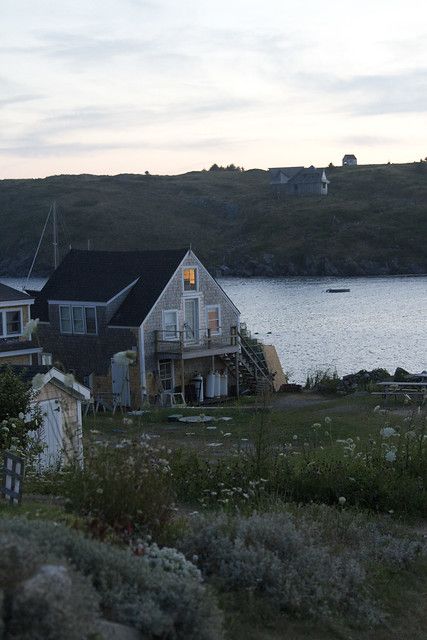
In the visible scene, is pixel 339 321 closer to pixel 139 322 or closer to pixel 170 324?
pixel 170 324

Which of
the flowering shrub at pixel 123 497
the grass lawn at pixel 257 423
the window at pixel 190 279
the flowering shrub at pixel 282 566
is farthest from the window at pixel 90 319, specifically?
the flowering shrub at pixel 123 497

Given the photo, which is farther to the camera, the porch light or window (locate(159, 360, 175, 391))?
→ window (locate(159, 360, 175, 391))

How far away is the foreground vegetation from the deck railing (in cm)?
2971

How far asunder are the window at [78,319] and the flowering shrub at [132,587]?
126ft

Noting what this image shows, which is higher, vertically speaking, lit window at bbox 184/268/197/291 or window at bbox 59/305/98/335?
lit window at bbox 184/268/197/291

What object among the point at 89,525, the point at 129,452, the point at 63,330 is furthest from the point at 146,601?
the point at 63,330

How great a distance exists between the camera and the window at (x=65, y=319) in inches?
1872

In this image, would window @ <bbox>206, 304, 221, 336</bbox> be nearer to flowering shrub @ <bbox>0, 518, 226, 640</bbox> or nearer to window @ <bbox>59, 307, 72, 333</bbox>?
window @ <bbox>59, 307, 72, 333</bbox>

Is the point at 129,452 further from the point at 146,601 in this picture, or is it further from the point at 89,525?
the point at 146,601

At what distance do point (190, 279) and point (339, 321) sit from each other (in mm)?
49804

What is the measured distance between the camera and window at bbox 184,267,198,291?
47.4 metres

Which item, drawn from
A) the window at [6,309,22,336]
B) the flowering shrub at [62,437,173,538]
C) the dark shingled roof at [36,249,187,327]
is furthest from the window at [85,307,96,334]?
the flowering shrub at [62,437,173,538]

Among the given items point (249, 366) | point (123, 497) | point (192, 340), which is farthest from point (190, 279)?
point (123, 497)

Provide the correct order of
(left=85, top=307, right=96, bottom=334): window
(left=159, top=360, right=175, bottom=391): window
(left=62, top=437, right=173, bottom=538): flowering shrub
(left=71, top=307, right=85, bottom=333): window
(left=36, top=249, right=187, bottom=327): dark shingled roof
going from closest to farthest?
(left=62, top=437, right=173, bottom=538): flowering shrub
(left=36, top=249, right=187, bottom=327): dark shingled roof
(left=159, top=360, right=175, bottom=391): window
(left=85, top=307, right=96, bottom=334): window
(left=71, top=307, right=85, bottom=333): window
